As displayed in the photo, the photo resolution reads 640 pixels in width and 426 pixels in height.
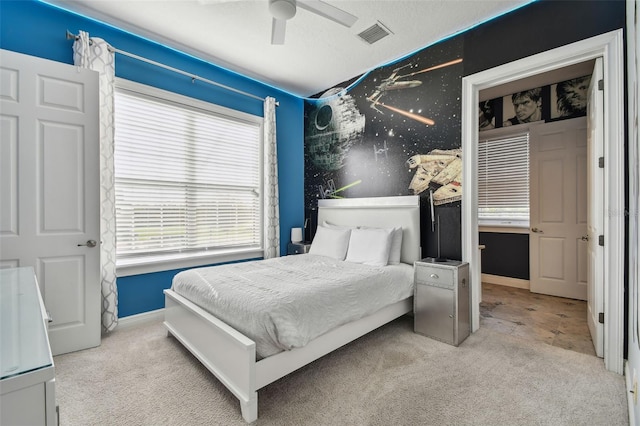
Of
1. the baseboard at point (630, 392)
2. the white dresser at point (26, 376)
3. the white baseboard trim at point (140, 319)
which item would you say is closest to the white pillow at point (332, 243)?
the white baseboard trim at point (140, 319)

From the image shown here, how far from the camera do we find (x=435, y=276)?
2.77 metres

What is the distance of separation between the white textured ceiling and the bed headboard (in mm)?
1731

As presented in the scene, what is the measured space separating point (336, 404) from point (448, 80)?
10.4ft

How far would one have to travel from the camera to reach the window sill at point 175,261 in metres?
3.03

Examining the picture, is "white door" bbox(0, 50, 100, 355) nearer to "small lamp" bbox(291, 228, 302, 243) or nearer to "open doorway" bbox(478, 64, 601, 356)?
"small lamp" bbox(291, 228, 302, 243)

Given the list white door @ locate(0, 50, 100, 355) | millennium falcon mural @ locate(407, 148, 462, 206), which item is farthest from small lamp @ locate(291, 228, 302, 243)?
white door @ locate(0, 50, 100, 355)

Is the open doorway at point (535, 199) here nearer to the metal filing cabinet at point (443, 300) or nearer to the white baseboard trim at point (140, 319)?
the metal filing cabinet at point (443, 300)

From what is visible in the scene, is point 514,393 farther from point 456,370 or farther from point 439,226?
point 439,226

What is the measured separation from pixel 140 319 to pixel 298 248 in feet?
6.73

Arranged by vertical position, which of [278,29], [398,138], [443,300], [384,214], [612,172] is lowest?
[443,300]

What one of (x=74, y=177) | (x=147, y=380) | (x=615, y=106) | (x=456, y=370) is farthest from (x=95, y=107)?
(x=615, y=106)

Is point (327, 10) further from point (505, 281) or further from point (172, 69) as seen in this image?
point (505, 281)

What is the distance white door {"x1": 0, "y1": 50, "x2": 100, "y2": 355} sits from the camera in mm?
2289

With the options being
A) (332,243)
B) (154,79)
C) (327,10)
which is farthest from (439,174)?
(154,79)
